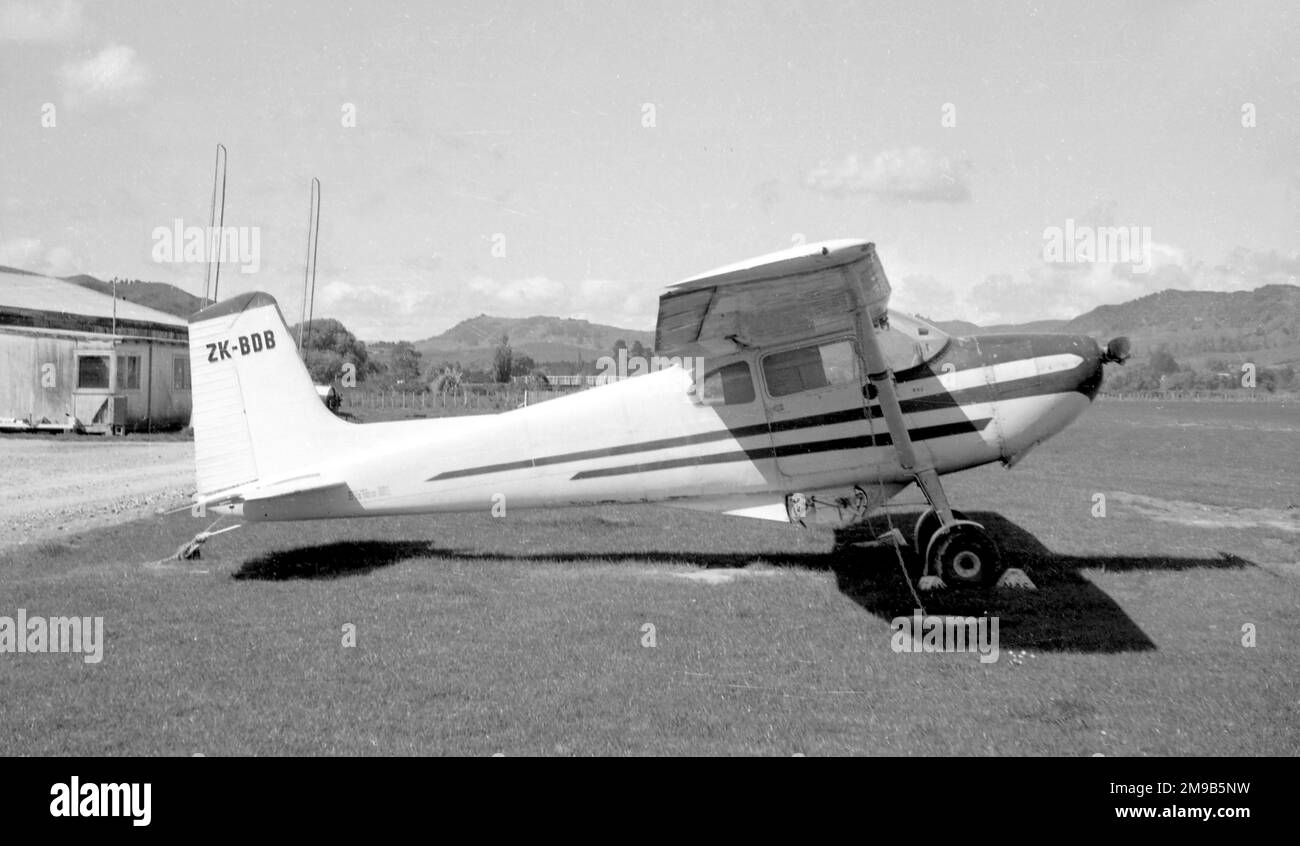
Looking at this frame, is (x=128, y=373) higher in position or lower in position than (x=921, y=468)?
higher

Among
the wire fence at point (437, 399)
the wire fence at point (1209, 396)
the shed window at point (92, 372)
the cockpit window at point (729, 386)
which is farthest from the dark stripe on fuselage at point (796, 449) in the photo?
the wire fence at point (1209, 396)

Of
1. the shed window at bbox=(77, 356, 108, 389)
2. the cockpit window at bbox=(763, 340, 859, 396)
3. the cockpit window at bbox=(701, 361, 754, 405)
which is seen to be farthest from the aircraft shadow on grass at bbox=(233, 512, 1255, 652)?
the shed window at bbox=(77, 356, 108, 389)

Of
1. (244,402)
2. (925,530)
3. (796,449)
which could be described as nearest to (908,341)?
(796,449)

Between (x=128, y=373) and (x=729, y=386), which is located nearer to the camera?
(x=729, y=386)

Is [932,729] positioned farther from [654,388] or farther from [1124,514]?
[1124,514]

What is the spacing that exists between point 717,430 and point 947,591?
280cm

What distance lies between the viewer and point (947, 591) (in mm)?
8711

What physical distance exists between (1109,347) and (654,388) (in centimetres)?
477

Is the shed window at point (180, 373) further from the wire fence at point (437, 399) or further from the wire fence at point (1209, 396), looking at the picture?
the wire fence at point (1209, 396)

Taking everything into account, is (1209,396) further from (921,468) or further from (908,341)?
(921,468)

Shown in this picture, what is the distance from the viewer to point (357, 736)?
528 cm

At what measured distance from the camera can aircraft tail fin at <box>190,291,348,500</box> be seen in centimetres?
996
